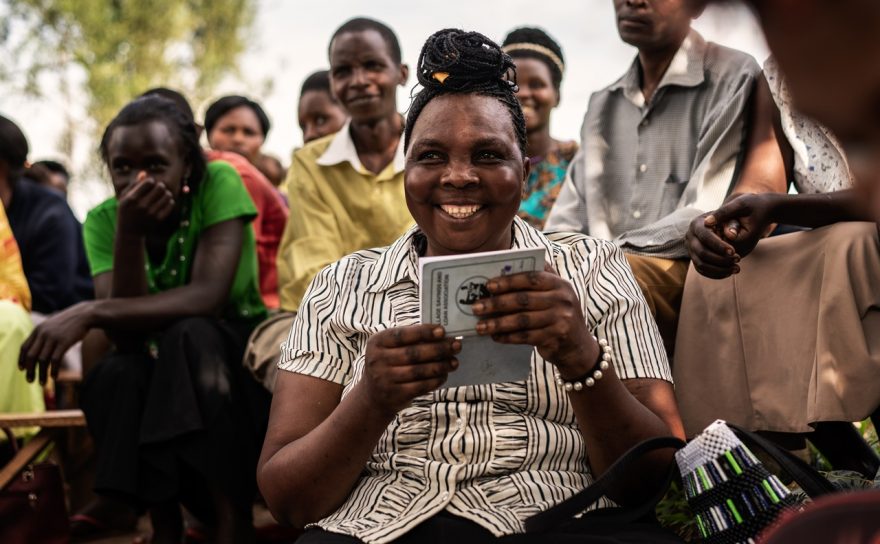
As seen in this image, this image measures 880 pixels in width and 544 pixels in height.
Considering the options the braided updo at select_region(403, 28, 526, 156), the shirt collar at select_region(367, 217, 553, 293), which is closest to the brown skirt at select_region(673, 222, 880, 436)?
the shirt collar at select_region(367, 217, 553, 293)

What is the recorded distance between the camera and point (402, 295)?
8.89ft

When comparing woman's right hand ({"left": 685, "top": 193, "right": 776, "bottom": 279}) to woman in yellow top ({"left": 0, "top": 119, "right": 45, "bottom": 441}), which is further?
woman in yellow top ({"left": 0, "top": 119, "right": 45, "bottom": 441})

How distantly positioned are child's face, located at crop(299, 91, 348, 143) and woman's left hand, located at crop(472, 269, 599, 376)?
494cm

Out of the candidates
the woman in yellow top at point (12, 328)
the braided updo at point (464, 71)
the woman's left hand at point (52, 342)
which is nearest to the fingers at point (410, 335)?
the braided updo at point (464, 71)

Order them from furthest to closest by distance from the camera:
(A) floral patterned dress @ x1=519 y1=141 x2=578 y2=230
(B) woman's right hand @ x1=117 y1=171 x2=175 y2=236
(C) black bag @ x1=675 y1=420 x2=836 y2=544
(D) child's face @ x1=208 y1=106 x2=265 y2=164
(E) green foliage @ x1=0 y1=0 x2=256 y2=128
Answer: (E) green foliage @ x1=0 y1=0 x2=256 y2=128 < (D) child's face @ x1=208 y1=106 x2=265 y2=164 < (A) floral patterned dress @ x1=519 y1=141 x2=578 y2=230 < (B) woman's right hand @ x1=117 y1=171 x2=175 y2=236 < (C) black bag @ x1=675 y1=420 x2=836 y2=544

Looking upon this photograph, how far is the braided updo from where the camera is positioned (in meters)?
2.72

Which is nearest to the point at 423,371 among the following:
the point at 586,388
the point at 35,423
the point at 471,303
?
the point at 471,303

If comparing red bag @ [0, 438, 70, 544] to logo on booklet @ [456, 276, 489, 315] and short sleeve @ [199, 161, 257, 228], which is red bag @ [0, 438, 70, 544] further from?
logo on booklet @ [456, 276, 489, 315]

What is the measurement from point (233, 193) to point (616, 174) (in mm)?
1662

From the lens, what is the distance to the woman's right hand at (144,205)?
163 inches

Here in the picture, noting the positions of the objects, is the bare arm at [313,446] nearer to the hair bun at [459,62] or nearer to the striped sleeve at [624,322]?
the striped sleeve at [624,322]

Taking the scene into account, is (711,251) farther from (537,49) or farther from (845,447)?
(537,49)

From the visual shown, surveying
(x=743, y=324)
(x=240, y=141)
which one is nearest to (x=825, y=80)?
(x=743, y=324)

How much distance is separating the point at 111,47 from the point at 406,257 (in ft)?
63.5
